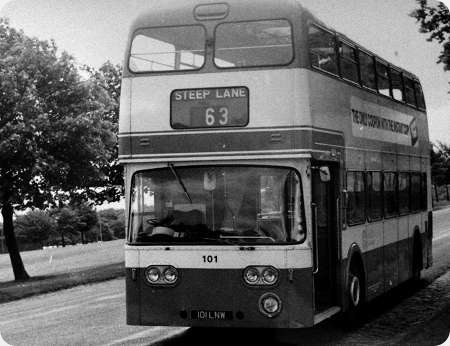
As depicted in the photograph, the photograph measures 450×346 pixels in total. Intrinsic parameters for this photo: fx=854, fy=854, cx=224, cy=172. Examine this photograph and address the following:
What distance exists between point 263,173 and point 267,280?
1.14m

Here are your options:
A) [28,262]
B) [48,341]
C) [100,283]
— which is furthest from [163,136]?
[28,262]

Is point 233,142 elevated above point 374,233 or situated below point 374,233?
above

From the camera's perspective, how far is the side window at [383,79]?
13.0 metres

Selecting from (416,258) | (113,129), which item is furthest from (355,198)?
(113,129)

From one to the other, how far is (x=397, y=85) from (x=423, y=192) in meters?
2.98

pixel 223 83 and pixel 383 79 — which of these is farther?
pixel 383 79

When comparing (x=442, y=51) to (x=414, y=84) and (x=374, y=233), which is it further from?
(x=374, y=233)

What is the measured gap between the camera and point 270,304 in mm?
9000

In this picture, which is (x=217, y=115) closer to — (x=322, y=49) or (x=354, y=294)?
(x=322, y=49)

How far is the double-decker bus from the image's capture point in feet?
29.8

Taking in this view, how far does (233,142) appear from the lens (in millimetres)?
9281

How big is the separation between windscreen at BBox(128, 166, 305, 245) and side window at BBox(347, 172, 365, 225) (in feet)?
7.35

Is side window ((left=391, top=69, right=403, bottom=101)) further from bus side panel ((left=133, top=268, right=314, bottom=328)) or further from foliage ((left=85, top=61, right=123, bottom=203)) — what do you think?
foliage ((left=85, top=61, right=123, bottom=203))

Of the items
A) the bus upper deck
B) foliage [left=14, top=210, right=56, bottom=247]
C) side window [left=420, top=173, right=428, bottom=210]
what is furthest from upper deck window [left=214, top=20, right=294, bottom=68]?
foliage [left=14, top=210, right=56, bottom=247]
